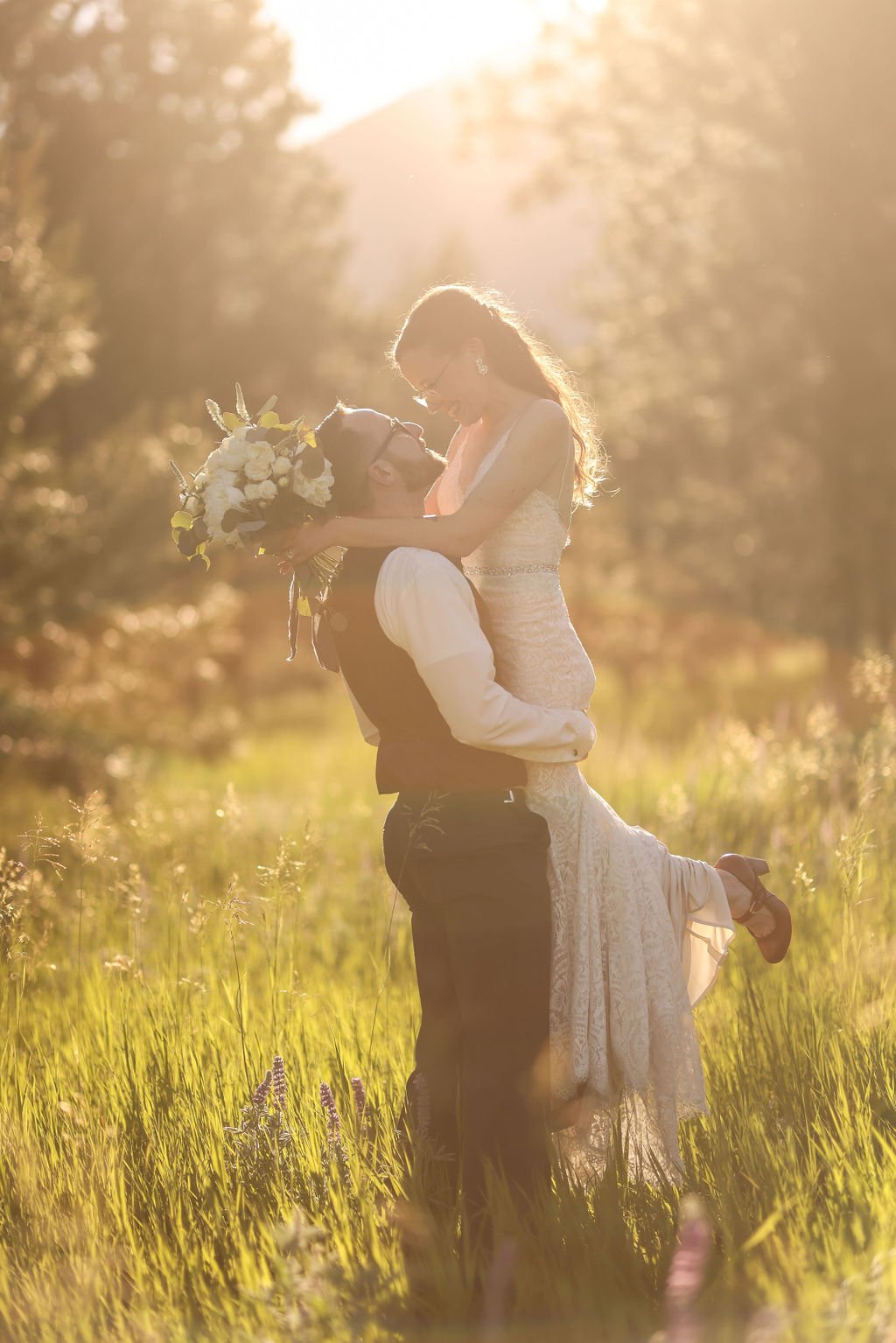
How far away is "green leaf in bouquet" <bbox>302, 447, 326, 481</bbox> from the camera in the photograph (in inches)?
133

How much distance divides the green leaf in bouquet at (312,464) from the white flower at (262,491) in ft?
0.31

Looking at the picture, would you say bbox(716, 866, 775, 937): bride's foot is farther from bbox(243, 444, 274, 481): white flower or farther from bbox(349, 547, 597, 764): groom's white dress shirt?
bbox(243, 444, 274, 481): white flower

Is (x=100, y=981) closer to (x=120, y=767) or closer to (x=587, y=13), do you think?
(x=120, y=767)

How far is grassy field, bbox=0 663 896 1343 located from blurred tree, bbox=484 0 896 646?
1104 centimetres

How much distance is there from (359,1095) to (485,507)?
5.46 feet

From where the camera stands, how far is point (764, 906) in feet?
12.6

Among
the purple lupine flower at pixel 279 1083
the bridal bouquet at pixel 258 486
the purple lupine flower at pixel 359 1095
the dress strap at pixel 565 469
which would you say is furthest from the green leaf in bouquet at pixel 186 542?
the purple lupine flower at pixel 359 1095

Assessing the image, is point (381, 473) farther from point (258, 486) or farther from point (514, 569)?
point (514, 569)

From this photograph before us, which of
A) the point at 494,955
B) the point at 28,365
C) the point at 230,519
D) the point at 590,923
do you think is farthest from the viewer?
the point at 28,365

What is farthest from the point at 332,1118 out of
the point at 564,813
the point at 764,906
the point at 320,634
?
the point at 764,906

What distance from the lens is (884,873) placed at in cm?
518

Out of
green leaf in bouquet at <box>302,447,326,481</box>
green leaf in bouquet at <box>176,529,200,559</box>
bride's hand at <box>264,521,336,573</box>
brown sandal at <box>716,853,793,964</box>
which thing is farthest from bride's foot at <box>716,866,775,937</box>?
green leaf in bouquet at <box>176,529,200,559</box>

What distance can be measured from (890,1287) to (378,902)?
155 inches

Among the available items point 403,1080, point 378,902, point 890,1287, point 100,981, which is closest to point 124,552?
point 378,902
